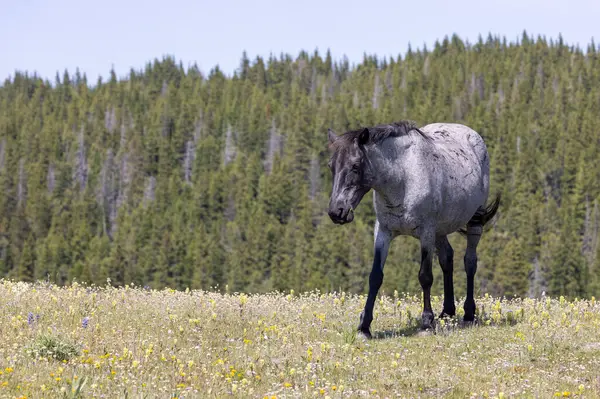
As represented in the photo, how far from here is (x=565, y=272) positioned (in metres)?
129

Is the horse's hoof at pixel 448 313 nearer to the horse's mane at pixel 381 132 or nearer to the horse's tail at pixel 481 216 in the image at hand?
the horse's tail at pixel 481 216

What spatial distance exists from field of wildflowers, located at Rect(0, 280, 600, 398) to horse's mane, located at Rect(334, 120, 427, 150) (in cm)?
281

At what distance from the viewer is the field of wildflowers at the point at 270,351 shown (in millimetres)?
7867

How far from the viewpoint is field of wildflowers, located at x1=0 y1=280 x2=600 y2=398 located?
7.87m

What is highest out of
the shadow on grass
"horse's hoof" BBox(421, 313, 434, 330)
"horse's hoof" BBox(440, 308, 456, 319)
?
"horse's hoof" BBox(421, 313, 434, 330)

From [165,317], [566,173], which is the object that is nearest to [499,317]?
[165,317]

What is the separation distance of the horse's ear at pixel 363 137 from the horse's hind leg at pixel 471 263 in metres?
3.55

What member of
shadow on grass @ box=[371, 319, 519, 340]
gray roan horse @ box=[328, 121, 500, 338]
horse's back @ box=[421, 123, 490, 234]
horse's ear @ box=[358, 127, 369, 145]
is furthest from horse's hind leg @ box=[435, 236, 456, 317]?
horse's ear @ box=[358, 127, 369, 145]

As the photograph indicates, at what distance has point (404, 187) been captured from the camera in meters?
11.3

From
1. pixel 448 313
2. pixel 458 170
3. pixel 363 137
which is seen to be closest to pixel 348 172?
pixel 363 137

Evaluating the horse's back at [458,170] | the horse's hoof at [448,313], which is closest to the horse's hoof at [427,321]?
the horse's back at [458,170]

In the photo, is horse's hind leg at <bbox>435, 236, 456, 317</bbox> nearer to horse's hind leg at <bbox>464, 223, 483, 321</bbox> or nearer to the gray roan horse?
the gray roan horse

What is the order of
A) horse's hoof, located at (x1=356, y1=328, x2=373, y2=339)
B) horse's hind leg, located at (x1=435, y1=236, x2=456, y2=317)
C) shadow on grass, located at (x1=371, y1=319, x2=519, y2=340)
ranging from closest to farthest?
horse's hoof, located at (x1=356, y1=328, x2=373, y2=339) → shadow on grass, located at (x1=371, y1=319, x2=519, y2=340) → horse's hind leg, located at (x1=435, y1=236, x2=456, y2=317)

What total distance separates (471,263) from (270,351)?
5.23m
